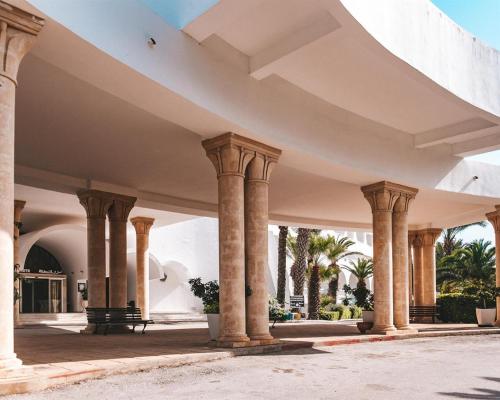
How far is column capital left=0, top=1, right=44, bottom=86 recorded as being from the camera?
7336mm

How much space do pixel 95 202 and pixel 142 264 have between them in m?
7.33

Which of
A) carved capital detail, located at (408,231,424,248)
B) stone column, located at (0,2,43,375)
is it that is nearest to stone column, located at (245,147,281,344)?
stone column, located at (0,2,43,375)

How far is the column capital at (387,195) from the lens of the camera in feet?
56.9

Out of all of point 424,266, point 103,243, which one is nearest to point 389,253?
point 103,243

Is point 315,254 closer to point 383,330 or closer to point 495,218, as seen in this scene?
point 495,218

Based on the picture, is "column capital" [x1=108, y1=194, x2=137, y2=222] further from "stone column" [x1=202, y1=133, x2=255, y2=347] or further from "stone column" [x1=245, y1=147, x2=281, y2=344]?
"stone column" [x1=202, y1=133, x2=255, y2=347]

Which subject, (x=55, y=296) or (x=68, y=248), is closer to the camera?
(x=68, y=248)

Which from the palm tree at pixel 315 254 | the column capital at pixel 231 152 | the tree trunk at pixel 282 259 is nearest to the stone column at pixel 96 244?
the column capital at pixel 231 152

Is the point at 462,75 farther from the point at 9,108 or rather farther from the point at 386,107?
the point at 9,108

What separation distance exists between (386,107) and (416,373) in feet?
25.0

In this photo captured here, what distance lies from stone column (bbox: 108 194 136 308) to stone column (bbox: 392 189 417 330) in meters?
8.42

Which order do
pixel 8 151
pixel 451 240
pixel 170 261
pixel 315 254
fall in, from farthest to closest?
1. pixel 451 240
2. pixel 170 261
3. pixel 315 254
4. pixel 8 151

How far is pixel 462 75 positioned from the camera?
13398 millimetres

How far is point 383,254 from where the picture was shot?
1739 cm
